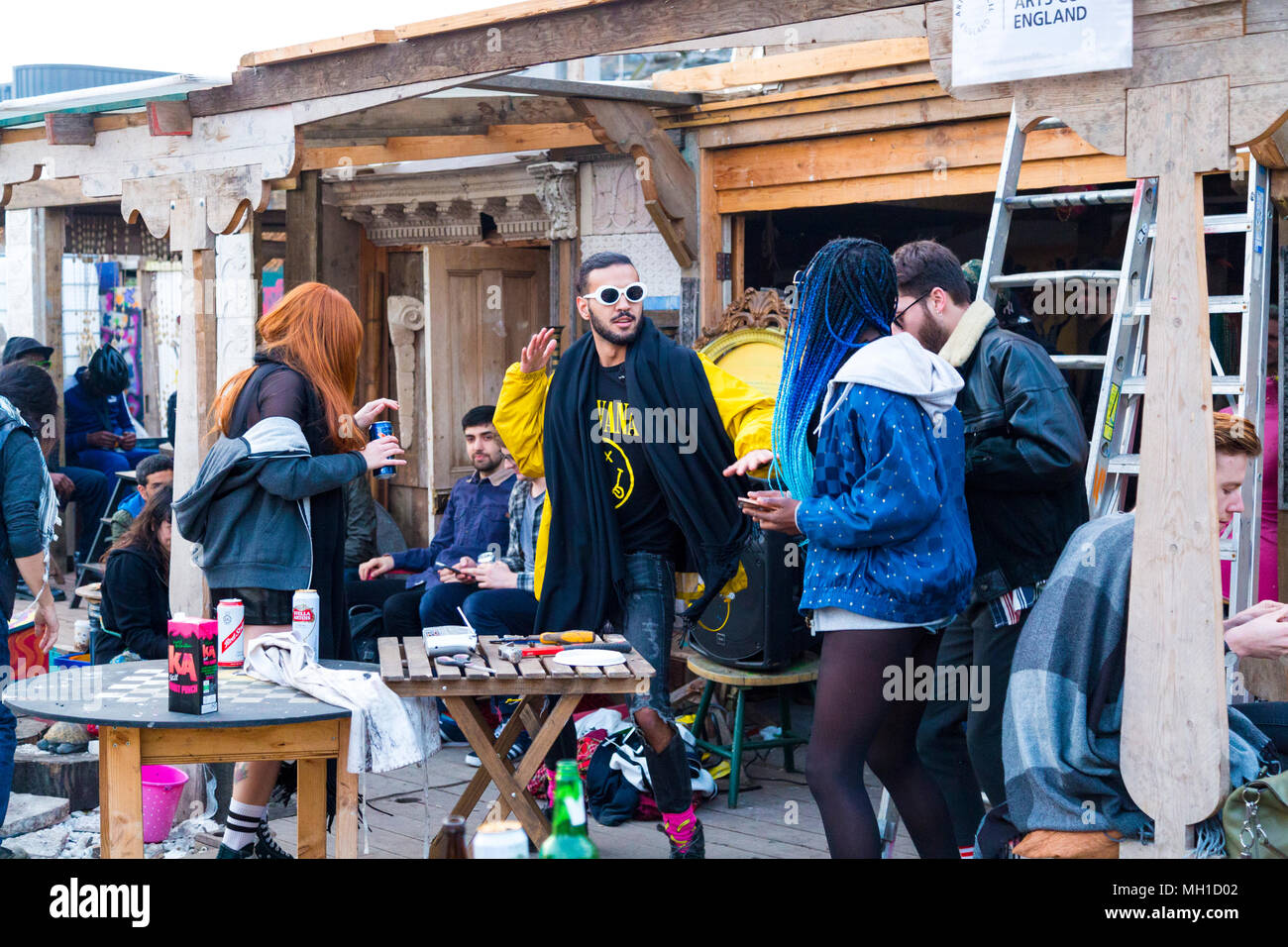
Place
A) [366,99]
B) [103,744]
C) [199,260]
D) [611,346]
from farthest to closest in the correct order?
[199,260]
[366,99]
[611,346]
[103,744]

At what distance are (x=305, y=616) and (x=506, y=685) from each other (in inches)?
26.2

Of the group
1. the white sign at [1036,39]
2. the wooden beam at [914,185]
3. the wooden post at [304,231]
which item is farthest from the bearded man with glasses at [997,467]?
the wooden post at [304,231]

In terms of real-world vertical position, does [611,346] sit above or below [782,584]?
above

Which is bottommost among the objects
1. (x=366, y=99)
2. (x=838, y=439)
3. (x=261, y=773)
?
(x=261, y=773)

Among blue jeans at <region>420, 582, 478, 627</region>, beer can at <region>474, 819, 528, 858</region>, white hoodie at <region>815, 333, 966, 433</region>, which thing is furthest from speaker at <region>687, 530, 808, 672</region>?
beer can at <region>474, 819, 528, 858</region>

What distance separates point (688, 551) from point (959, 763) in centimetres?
117

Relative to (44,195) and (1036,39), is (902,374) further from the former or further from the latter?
(44,195)

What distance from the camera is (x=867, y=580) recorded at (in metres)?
3.44

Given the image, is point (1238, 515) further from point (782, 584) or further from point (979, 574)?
point (782, 584)

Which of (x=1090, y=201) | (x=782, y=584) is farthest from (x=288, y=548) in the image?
(x=1090, y=201)

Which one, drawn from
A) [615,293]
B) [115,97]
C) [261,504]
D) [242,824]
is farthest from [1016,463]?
[115,97]

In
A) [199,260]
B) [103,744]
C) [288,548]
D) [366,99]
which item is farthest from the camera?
[199,260]

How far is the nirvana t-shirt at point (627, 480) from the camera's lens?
4668 mm

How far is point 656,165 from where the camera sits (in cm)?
701
